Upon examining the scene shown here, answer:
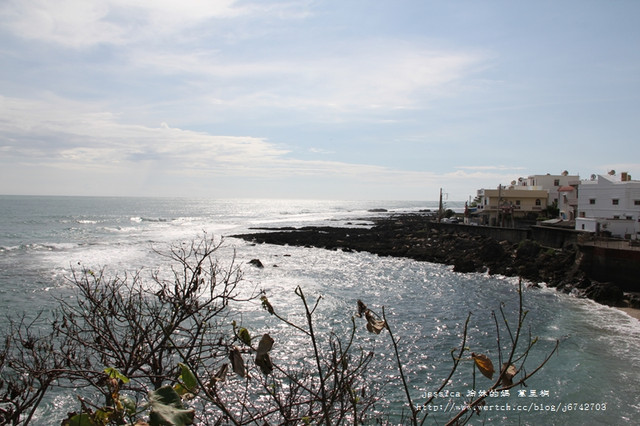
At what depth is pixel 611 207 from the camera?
104 ft

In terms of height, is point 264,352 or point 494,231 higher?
point 264,352

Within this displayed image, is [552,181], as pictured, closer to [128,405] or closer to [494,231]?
[494,231]

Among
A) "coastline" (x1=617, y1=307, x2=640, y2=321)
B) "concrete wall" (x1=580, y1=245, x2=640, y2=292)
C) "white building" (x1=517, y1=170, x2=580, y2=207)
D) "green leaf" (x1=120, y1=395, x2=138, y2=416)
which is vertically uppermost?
"white building" (x1=517, y1=170, x2=580, y2=207)

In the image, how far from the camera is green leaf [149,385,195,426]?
1453 millimetres

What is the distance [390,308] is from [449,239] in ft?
83.8

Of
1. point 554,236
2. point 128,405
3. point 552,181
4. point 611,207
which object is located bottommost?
point 554,236

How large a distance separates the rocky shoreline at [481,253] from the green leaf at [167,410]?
14.3 metres

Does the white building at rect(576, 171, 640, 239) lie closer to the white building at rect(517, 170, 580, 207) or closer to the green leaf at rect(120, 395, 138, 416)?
the white building at rect(517, 170, 580, 207)

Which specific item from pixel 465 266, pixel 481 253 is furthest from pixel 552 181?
pixel 465 266

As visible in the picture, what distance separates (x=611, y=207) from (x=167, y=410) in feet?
121

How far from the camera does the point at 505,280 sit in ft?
86.5

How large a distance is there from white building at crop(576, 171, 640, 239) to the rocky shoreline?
3.29 meters

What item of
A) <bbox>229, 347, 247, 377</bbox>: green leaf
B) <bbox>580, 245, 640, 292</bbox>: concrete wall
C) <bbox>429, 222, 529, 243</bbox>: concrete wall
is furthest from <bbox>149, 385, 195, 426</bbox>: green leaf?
<bbox>429, 222, 529, 243</bbox>: concrete wall

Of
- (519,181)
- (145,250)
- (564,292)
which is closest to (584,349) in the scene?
(564,292)
